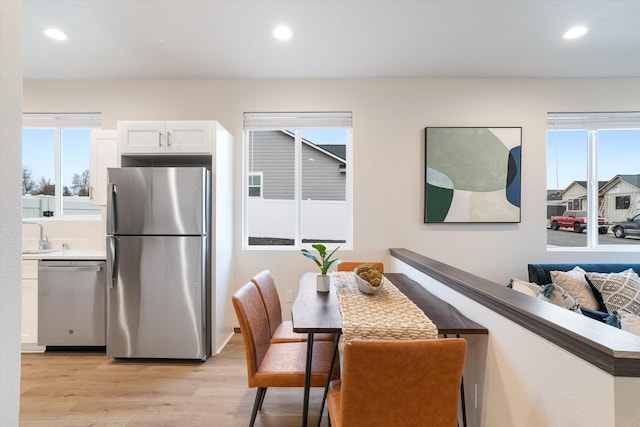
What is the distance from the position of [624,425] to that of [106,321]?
3312 mm

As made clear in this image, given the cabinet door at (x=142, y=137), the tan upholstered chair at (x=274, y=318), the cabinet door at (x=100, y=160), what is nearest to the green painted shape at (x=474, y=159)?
the tan upholstered chair at (x=274, y=318)

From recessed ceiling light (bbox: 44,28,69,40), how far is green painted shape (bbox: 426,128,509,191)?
12.0 ft

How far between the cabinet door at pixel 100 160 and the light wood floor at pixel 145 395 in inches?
58.9

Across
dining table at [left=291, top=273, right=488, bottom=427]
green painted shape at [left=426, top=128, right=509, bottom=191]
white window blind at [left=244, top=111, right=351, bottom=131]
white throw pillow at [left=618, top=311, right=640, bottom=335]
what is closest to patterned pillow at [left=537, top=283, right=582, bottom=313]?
white throw pillow at [left=618, top=311, right=640, bottom=335]

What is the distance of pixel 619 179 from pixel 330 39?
3.49 meters

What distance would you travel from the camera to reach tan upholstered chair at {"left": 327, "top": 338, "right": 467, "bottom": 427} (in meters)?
1.02

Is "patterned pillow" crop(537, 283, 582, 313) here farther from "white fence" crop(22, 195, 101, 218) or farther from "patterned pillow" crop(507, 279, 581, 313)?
"white fence" crop(22, 195, 101, 218)

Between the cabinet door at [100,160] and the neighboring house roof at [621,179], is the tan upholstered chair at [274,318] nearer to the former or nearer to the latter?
the cabinet door at [100,160]

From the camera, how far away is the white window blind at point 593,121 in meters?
3.23

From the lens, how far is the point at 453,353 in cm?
104

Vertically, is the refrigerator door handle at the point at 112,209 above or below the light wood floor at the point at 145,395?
above

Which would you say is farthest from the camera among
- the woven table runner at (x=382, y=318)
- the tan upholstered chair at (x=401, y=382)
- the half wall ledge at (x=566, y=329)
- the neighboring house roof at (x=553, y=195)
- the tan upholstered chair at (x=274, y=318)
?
the neighboring house roof at (x=553, y=195)

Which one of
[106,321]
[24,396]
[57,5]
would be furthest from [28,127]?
[24,396]

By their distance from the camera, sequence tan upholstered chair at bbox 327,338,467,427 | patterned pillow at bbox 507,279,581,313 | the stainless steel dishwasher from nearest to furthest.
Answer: tan upholstered chair at bbox 327,338,467,427 → patterned pillow at bbox 507,279,581,313 → the stainless steel dishwasher
